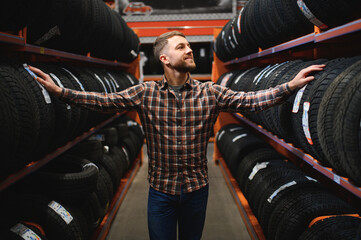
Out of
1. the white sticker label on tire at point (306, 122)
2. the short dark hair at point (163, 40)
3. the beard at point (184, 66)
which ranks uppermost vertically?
the short dark hair at point (163, 40)

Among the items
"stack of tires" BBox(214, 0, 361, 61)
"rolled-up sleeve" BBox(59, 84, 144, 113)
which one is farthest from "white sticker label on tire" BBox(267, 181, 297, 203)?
"rolled-up sleeve" BBox(59, 84, 144, 113)

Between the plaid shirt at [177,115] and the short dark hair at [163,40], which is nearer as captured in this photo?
the plaid shirt at [177,115]

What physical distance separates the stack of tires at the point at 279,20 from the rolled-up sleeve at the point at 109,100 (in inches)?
44.2

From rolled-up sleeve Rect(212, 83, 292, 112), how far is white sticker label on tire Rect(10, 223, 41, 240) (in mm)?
1315

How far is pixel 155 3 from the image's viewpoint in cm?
755

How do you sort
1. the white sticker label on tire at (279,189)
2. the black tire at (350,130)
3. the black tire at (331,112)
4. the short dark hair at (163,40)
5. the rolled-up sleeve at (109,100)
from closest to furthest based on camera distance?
the black tire at (350,130)
the black tire at (331,112)
the rolled-up sleeve at (109,100)
the short dark hair at (163,40)
the white sticker label on tire at (279,189)

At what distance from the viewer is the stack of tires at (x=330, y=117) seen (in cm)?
113

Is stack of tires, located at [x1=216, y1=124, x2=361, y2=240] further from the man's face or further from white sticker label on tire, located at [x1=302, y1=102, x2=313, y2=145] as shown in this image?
the man's face

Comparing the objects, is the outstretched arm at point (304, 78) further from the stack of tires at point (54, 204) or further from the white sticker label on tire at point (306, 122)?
the stack of tires at point (54, 204)

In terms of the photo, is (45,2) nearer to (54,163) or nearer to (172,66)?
(172,66)

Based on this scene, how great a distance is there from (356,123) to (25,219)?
178 centimetres

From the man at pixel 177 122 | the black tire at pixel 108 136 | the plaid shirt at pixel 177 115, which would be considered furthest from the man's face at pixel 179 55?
the black tire at pixel 108 136

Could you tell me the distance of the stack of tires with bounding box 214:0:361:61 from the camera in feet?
4.65

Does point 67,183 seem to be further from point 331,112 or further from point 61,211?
point 331,112
